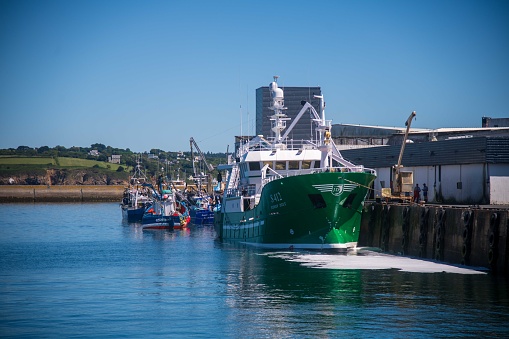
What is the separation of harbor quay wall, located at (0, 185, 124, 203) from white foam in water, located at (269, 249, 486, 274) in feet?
491

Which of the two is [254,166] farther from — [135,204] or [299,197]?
[135,204]

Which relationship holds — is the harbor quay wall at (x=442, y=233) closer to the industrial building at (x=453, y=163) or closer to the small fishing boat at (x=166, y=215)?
the industrial building at (x=453, y=163)

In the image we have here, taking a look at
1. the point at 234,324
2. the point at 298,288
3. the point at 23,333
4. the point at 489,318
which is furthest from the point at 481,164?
the point at 23,333

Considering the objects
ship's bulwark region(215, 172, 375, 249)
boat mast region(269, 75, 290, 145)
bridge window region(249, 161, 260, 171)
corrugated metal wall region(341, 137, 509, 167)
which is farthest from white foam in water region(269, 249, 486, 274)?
boat mast region(269, 75, 290, 145)

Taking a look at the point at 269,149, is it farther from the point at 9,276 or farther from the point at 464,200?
the point at 9,276

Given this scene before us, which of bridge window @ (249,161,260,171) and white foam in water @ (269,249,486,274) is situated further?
bridge window @ (249,161,260,171)

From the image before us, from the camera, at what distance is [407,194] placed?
172 feet

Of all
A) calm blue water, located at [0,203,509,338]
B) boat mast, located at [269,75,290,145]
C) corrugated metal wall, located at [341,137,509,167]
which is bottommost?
calm blue water, located at [0,203,509,338]

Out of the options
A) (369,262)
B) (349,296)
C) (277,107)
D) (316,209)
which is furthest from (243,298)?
(277,107)

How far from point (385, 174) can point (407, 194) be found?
10140 millimetres

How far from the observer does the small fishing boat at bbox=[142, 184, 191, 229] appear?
81.5m

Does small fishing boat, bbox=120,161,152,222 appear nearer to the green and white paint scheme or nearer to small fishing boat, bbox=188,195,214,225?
small fishing boat, bbox=188,195,214,225

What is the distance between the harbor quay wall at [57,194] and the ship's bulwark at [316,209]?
146354mm

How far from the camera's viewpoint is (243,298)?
1243 inches
